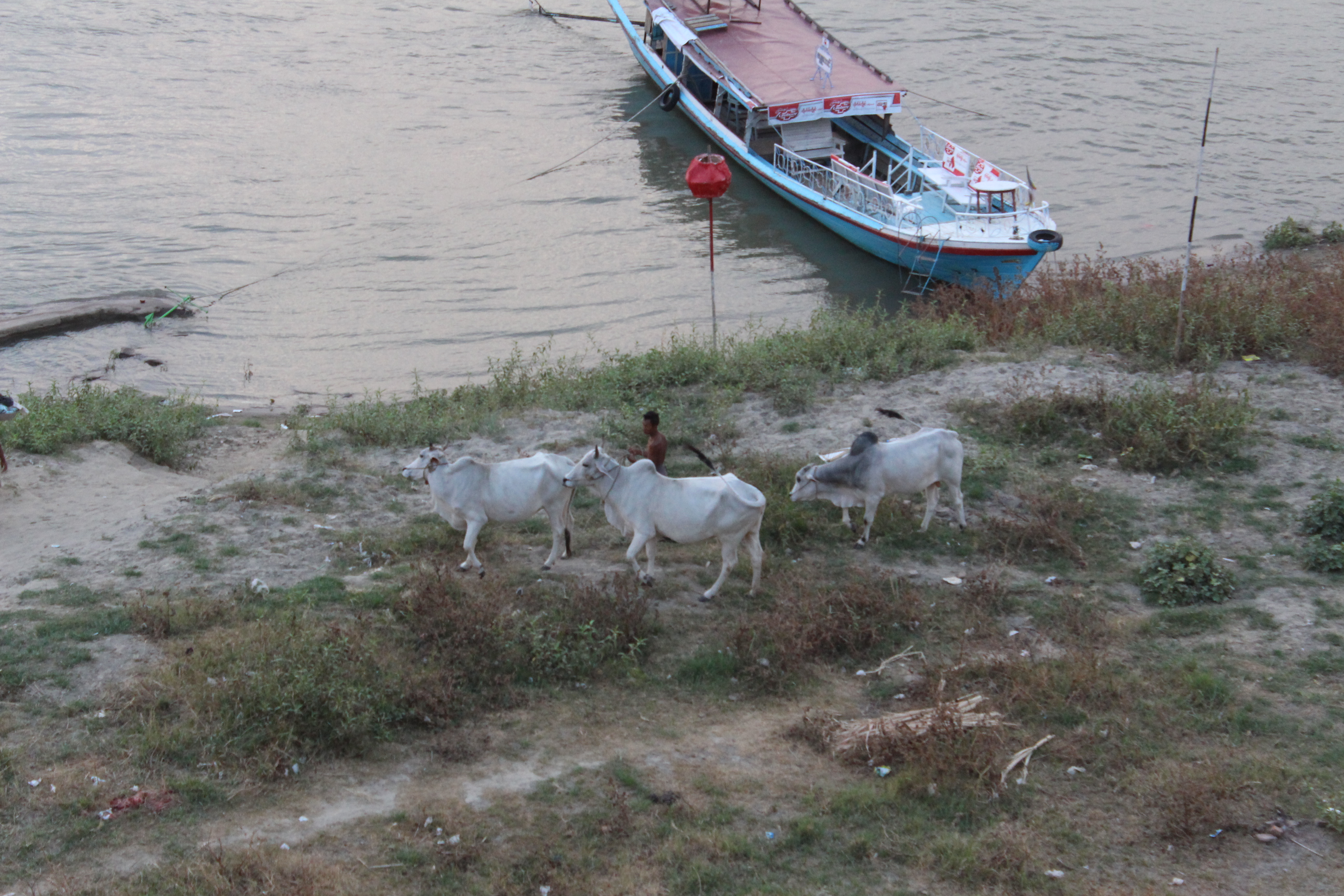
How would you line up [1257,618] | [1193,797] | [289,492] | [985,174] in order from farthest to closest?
[985,174], [289,492], [1257,618], [1193,797]

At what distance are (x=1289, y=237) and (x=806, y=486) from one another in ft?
49.4

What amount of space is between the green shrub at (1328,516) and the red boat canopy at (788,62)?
13.6 meters

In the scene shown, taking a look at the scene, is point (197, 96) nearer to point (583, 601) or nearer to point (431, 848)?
point (583, 601)

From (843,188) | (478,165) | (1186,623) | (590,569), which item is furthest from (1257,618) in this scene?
(478,165)

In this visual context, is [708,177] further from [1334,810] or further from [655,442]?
[1334,810]

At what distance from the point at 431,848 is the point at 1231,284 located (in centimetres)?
1150

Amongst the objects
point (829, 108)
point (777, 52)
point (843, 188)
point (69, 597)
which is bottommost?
point (69, 597)

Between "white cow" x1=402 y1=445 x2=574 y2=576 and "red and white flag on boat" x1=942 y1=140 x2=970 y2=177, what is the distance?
44.1ft

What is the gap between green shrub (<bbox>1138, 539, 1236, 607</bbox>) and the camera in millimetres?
7988

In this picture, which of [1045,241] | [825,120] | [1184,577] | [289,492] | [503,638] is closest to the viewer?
[503,638]

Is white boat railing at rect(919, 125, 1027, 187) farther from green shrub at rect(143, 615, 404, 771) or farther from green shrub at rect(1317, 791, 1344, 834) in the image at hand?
green shrub at rect(143, 615, 404, 771)

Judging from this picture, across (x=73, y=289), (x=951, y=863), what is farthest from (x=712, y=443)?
(x=73, y=289)

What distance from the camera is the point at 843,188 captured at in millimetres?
19969

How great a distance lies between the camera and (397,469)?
1045cm
